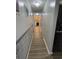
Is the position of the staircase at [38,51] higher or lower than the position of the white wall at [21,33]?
lower

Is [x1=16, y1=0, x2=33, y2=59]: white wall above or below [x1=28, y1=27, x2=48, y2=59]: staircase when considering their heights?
above

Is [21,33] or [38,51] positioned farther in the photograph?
[38,51]

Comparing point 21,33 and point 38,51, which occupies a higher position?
point 21,33

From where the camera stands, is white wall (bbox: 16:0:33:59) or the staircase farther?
the staircase

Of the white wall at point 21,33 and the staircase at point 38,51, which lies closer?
the white wall at point 21,33
